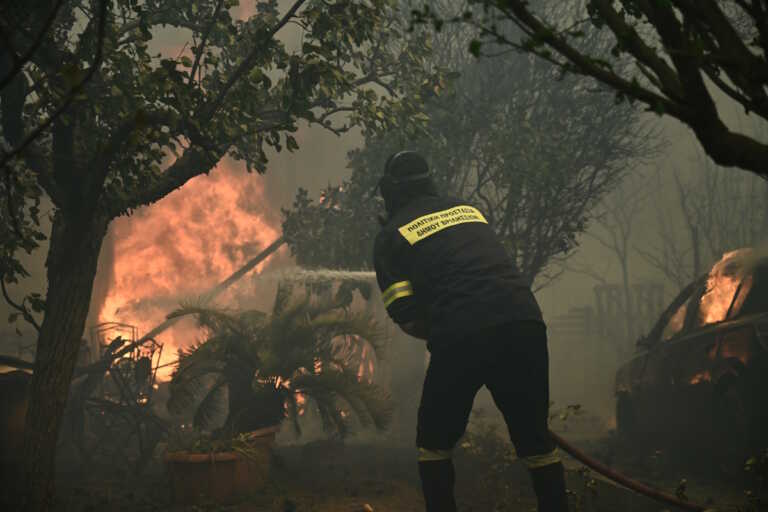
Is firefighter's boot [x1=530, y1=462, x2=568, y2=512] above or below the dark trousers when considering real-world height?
below

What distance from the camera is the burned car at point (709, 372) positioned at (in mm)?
5629

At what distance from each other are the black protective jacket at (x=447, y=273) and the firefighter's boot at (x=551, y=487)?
0.80m

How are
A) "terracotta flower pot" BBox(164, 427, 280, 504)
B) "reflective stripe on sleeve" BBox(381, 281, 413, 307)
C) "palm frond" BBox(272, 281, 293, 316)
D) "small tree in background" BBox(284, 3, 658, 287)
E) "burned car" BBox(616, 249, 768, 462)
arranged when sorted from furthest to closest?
"small tree in background" BBox(284, 3, 658, 287), "palm frond" BBox(272, 281, 293, 316), "terracotta flower pot" BBox(164, 427, 280, 504), "burned car" BBox(616, 249, 768, 462), "reflective stripe on sleeve" BBox(381, 281, 413, 307)

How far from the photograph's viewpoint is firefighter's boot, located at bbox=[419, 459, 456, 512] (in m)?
4.27

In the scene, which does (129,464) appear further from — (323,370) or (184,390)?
(323,370)

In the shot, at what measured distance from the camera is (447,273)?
4.40 meters

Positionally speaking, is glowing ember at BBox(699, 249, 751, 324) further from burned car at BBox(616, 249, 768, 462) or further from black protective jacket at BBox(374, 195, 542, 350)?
black protective jacket at BBox(374, 195, 542, 350)

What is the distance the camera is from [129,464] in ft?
26.2

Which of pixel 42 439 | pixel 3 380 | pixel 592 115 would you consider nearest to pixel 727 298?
pixel 592 115

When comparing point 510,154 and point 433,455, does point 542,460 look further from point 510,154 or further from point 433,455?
point 510,154

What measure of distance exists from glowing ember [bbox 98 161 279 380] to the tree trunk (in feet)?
28.7

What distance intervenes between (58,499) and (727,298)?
5.81 metres

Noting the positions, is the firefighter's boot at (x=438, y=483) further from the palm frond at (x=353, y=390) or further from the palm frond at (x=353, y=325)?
the palm frond at (x=353, y=325)

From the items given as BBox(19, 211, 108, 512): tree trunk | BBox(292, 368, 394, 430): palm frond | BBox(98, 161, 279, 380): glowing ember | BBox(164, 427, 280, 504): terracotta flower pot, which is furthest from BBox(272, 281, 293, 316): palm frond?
BBox(98, 161, 279, 380): glowing ember
